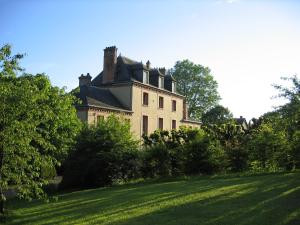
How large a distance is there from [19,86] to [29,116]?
958 mm

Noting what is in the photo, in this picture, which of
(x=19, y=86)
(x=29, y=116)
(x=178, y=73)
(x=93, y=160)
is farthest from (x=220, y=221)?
(x=178, y=73)

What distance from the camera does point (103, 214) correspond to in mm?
11156

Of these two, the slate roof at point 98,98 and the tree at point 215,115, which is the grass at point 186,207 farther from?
the tree at point 215,115

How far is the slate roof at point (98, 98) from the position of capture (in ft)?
103

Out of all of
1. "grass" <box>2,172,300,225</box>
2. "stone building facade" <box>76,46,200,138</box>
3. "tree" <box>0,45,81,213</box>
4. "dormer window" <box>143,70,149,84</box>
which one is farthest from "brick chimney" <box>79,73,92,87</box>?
"tree" <box>0,45,81,213</box>

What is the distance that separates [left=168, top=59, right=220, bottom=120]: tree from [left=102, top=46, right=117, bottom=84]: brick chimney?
22.3m

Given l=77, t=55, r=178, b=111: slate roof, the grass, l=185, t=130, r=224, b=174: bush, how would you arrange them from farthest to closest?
l=77, t=55, r=178, b=111: slate roof < l=185, t=130, r=224, b=174: bush < the grass

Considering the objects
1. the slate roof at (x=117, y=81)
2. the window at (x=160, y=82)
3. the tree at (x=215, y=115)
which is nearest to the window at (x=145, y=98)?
the slate roof at (x=117, y=81)

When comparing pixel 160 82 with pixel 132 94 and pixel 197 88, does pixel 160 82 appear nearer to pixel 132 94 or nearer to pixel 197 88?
pixel 132 94

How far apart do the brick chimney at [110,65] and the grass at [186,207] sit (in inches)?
863

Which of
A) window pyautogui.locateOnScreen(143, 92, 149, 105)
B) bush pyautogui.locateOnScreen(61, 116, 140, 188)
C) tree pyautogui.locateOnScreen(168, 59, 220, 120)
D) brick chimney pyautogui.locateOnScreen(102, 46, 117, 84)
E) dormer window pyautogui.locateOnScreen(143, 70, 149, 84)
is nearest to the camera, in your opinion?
bush pyautogui.locateOnScreen(61, 116, 140, 188)

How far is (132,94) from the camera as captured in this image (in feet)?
115

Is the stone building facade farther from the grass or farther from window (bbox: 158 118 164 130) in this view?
the grass

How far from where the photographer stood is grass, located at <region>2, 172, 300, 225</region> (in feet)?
32.3
